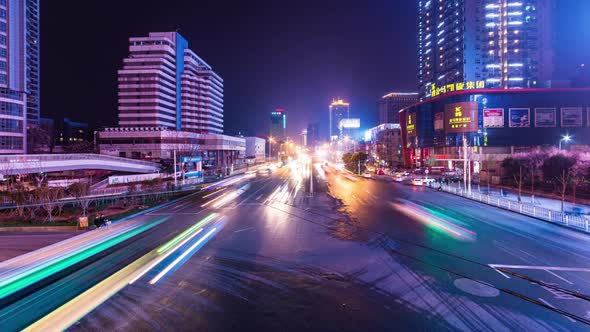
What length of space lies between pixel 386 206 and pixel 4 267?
28407 millimetres

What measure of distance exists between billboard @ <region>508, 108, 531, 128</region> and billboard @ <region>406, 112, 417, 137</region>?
1030 inches

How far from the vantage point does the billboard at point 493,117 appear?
85938mm

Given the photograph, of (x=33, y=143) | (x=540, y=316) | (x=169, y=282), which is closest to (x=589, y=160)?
(x=540, y=316)

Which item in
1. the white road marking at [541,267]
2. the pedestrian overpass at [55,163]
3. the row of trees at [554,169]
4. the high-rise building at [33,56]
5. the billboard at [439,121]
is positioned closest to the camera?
the white road marking at [541,267]

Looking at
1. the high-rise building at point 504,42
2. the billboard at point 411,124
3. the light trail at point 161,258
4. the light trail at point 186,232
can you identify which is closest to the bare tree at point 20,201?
the light trail at point 186,232

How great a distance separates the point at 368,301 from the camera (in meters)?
11.1

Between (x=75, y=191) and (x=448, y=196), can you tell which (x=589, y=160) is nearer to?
(x=448, y=196)

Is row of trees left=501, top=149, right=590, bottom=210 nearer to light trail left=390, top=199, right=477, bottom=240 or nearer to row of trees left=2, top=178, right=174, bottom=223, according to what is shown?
light trail left=390, top=199, right=477, bottom=240

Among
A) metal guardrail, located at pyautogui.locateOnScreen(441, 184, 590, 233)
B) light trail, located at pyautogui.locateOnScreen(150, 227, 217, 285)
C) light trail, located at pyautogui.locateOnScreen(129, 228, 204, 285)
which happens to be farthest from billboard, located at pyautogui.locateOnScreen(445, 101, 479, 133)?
light trail, located at pyautogui.locateOnScreen(129, 228, 204, 285)

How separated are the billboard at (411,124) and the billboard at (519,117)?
26.2 metres

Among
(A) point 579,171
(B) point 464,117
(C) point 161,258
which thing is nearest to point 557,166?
(A) point 579,171

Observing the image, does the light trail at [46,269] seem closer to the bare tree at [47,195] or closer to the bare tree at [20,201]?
the bare tree at [47,195]

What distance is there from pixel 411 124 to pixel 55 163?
3771 inches

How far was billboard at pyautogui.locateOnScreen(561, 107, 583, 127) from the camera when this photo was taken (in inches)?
3297
